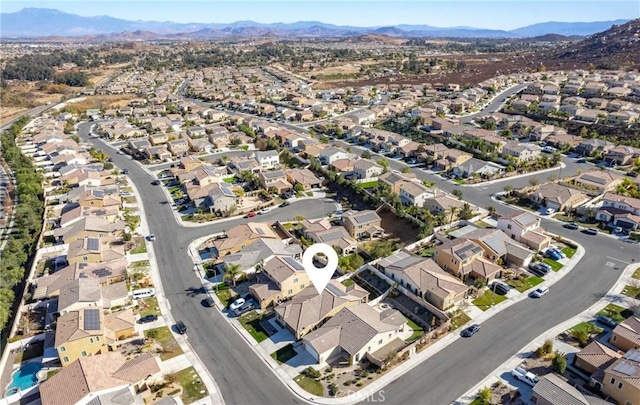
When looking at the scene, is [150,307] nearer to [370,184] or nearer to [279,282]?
[279,282]

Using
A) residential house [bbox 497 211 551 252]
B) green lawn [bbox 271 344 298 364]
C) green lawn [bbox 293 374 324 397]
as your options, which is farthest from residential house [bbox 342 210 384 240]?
green lawn [bbox 293 374 324 397]

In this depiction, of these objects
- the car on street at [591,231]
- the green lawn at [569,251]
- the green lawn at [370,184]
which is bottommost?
the green lawn at [569,251]

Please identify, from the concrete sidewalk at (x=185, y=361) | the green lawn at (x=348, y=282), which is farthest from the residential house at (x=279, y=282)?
the concrete sidewalk at (x=185, y=361)

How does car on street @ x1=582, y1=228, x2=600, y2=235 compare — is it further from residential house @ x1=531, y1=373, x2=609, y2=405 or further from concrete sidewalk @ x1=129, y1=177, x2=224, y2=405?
concrete sidewalk @ x1=129, y1=177, x2=224, y2=405

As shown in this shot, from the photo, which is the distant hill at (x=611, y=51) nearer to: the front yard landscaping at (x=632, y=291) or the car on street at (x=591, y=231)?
the car on street at (x=591, y=231)

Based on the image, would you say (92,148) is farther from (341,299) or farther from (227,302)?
(341,299)

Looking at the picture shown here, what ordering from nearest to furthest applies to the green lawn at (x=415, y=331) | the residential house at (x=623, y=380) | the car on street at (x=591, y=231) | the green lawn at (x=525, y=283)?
the residential house at (x=623, y=380) < the green lawn at (x=415, y=331) < the green lawn at (x=525, y=283) < the car on street at (x=591, y=231)

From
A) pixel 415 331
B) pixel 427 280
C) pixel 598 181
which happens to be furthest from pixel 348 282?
pixel 598 181
